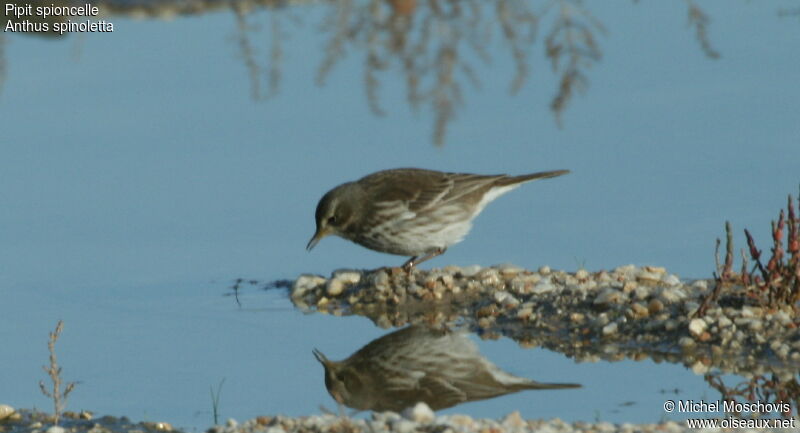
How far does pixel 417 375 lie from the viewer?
909cm

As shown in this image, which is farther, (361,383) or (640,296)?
(640,296)

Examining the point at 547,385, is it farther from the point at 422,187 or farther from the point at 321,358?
the point at 422,187

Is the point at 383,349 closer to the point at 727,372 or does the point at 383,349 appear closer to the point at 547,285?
the point at 547,285

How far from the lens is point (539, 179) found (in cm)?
1175

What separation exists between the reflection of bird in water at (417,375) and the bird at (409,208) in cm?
138

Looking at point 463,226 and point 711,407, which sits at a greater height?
point 463,226

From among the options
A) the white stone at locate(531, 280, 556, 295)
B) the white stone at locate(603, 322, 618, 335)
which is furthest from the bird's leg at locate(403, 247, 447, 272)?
the white stone at locate(603, 322, 618, 335)

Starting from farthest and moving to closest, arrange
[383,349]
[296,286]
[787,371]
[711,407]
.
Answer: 1. [296,286]
2. [383,349]
3. [787,371]
4. [711,407]

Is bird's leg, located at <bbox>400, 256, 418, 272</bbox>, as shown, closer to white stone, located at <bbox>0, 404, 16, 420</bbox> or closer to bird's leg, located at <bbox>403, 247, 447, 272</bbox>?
bird's leg, located at <bbox>403, 247, 447, 272</bbox>

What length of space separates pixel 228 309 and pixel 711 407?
4220 millimetres

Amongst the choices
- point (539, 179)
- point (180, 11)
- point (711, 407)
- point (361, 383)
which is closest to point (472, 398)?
point (361, 383)

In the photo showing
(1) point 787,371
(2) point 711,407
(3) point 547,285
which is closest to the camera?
(2) point 711,407

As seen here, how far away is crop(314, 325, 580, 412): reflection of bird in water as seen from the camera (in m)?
8.68

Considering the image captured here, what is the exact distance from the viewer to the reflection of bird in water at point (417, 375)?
868cm
